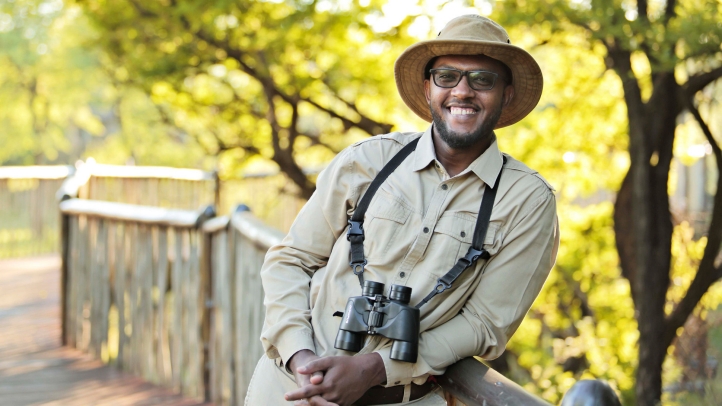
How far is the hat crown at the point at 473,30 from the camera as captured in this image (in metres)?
2.36

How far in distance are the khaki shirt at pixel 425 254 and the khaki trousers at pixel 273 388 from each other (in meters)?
0.05

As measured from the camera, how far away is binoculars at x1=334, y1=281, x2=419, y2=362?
213 centimetres

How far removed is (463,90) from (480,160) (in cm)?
21

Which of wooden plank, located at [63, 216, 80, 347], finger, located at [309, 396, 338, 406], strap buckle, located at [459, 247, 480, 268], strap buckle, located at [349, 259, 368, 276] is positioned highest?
strap buckle, located at [459, 247, 480, 268]

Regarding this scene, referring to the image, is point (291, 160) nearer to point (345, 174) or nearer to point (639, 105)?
point (639, 105)

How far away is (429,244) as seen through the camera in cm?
226

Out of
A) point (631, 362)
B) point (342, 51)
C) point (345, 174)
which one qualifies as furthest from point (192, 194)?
point (345, 174)

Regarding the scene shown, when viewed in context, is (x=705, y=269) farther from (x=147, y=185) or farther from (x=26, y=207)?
(x=26, y=207)

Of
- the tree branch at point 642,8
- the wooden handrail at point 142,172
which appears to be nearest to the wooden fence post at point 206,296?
the tree branch at point 642,8

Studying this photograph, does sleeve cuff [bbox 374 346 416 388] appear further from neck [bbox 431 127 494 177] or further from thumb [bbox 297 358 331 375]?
neck [bbox 431 127 494 177]

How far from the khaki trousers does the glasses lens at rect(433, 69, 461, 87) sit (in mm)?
881

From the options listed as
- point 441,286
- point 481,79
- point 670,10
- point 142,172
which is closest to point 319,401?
point 441,286

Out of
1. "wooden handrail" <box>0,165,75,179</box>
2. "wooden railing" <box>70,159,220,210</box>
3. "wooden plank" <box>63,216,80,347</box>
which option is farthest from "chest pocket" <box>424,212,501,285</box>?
"wooden handrail" <box>0,165,75,179</box>

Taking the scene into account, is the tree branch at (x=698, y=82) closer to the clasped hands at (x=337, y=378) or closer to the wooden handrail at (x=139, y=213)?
the wooden handrail at (x=139, y=213)
